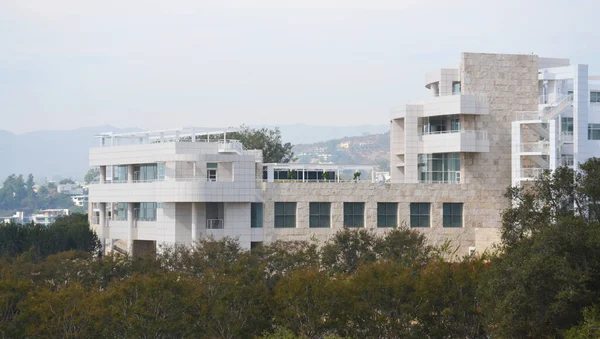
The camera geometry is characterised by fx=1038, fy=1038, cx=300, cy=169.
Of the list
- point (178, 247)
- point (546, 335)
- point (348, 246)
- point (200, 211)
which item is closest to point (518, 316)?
point (546, 335)

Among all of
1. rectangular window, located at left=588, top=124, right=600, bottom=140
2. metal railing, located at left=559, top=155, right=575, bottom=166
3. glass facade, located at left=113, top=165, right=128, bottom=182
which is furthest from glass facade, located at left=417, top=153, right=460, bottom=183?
glass facade, located at left=113, top=165, right=128, bottom=182

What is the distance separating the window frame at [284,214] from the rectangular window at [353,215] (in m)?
3.65

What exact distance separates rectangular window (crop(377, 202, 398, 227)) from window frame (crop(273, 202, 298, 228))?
A: 6.04 m

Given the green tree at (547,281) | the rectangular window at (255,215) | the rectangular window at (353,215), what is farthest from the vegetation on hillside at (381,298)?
the rectangular window at (353,215)

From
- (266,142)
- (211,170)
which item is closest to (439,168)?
(211,170)

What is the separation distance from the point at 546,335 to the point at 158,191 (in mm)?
35146

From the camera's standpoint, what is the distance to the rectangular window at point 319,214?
6944cm

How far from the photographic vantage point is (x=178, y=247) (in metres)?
61.7

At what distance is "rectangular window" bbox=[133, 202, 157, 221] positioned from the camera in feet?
228

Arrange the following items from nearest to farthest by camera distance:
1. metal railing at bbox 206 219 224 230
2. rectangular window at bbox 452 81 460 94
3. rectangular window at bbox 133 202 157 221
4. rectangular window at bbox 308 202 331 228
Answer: metal railing at bbox 206 219 224 230 < rectangular window at bbox 308 202 331 228 < rectangular window at bbox 133 202 157 221 < rectangular window at bbox 452 81 460 94

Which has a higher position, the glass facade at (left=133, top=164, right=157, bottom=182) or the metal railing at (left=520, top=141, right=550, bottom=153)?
the metal railing at (left=520, top=141, right=550, bottom=153)

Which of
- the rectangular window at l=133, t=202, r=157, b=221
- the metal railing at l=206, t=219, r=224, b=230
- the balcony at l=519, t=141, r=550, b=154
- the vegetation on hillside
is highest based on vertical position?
the balcony at l=519, t=141, r=550, b=154

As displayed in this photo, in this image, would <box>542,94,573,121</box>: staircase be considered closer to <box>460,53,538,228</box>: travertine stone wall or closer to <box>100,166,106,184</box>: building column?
<box>460,53,538,228</box>: travertine stone wall

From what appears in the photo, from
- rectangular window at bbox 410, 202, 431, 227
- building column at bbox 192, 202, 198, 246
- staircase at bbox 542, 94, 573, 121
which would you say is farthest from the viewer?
rectangular window at bbox 410, 202, 431, 227
